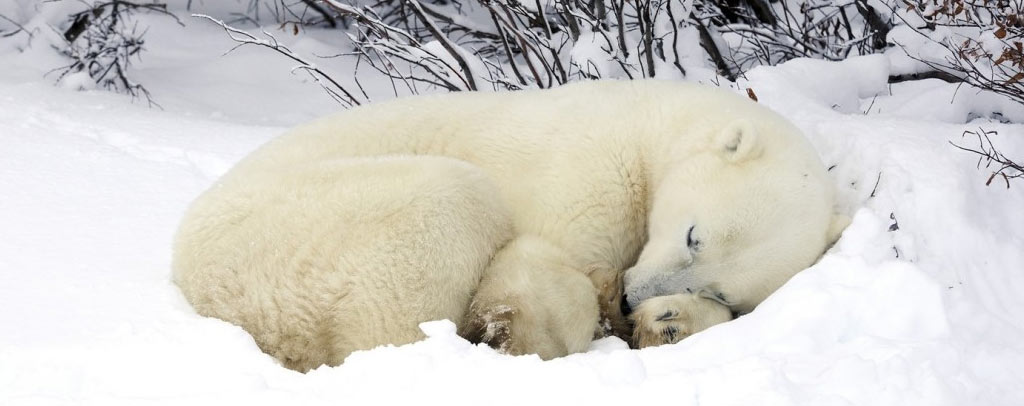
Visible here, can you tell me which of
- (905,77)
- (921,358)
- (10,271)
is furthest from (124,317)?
(905,77)

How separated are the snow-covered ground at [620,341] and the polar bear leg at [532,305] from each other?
16 centimetres

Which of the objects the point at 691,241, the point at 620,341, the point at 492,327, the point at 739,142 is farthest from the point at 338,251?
the point at 739,142

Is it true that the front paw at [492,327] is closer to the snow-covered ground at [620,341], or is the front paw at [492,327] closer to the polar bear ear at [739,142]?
the snow-covered ground at [620,341]

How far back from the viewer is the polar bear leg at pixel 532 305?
8.79 ft

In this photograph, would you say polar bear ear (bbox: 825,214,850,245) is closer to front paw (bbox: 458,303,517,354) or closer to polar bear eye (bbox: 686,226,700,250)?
polar bear eye (bbox: 686,226,700,250)

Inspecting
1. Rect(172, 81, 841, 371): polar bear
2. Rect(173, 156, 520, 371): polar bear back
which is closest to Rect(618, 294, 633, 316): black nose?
Rect(172, 81, 841, 371): polar bear

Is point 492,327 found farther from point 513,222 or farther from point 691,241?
point 691,241

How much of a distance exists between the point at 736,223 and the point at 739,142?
0.30 metres

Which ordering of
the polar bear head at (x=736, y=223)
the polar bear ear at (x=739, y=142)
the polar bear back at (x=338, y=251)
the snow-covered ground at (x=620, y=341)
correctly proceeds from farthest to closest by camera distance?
1. the polar bear ear at (x=739, y=142)
2. the polar bear head at (x=736, y=223)
3. the polar bear back at (x=338, y=251)
4. the snow-covered ground at (x=620, y=341)

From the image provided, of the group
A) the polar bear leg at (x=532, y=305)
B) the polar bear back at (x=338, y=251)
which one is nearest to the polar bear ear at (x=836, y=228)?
the polar bear leg at (x=532, y=305)

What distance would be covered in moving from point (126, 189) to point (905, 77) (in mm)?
3922

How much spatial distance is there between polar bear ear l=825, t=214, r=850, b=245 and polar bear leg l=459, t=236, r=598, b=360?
821 millimetres

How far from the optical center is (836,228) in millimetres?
3006

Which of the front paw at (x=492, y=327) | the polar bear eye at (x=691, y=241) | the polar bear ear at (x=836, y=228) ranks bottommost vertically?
the front paw at (x=492, y=327)
